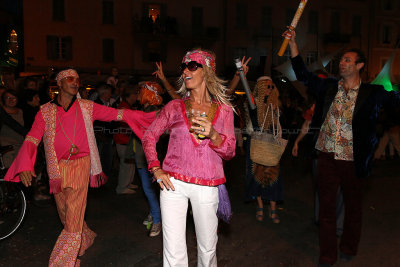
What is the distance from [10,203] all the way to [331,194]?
4.51 m

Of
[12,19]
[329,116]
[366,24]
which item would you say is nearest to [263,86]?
[329,116]

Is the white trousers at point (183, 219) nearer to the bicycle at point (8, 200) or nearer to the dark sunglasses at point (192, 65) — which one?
the dark sunglasses at point (192, 65)

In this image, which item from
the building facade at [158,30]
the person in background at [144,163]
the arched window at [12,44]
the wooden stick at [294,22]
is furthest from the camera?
the building facade at [158,30]

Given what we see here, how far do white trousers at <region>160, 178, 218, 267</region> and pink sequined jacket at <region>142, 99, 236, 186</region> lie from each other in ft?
0.28

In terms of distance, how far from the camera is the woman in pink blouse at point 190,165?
2.99 meters

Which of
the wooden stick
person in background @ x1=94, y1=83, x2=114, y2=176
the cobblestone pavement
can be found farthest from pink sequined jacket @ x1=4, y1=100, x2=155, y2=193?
person in background @ x1=94, y1=83, x2=114, y2=176

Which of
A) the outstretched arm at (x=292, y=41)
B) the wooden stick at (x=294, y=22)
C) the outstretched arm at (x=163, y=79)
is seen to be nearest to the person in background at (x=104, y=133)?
the outstretched arm at (x=163, y=79)

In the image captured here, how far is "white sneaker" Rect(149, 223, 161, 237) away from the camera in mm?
5148

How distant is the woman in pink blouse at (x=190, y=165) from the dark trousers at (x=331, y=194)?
163cm

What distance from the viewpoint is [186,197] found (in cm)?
309

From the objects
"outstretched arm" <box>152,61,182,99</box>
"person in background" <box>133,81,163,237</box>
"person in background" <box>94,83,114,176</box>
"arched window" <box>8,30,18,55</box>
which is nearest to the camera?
"outstretched arm" <box>152,61,182,99</box>

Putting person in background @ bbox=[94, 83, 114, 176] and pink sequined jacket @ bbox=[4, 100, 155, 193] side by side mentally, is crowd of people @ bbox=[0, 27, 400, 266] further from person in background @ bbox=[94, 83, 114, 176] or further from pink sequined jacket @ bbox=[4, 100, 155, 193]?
person in background @ bbox=[94, 83, 114, 176]

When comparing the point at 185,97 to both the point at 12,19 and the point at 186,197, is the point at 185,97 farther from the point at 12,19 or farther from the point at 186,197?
the point at 12,19

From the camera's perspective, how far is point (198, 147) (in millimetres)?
3023
